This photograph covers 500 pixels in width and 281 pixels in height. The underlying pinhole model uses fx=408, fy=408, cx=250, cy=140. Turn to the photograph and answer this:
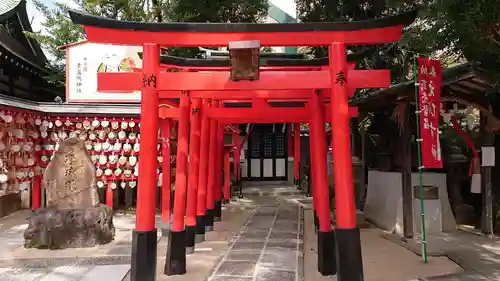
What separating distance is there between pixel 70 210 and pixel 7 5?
10.3 m

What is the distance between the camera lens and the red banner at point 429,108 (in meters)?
6.94

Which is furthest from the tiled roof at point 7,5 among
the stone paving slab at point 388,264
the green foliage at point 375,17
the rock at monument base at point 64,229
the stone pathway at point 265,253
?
the stone paving slab at point 388,264

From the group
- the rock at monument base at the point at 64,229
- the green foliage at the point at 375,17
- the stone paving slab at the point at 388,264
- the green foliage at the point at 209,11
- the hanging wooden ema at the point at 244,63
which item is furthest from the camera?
the green foliage at the point at 209,11

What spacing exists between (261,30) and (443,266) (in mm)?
4732

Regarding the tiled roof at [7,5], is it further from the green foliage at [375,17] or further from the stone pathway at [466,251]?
the stone pathway at [466,251]

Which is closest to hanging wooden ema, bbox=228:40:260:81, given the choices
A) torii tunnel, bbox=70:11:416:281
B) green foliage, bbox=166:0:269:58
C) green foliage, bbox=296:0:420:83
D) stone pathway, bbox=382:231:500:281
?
torii tunnel, bbox=70:11:416:281

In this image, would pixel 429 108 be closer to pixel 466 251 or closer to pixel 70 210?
pixel 466 251

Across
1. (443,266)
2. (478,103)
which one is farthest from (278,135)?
(443,266)

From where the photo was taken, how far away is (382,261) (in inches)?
277

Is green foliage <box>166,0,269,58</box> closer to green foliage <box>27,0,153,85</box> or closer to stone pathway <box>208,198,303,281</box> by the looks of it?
green foliage <box>27,0,153,85</box>

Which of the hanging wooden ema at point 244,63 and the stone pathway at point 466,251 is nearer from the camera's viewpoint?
the hanging wooden ema at point 244,63

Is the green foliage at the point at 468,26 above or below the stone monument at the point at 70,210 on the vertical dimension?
above

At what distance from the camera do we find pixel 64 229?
8320mm

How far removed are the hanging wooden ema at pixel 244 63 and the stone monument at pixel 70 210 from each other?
5.30m
